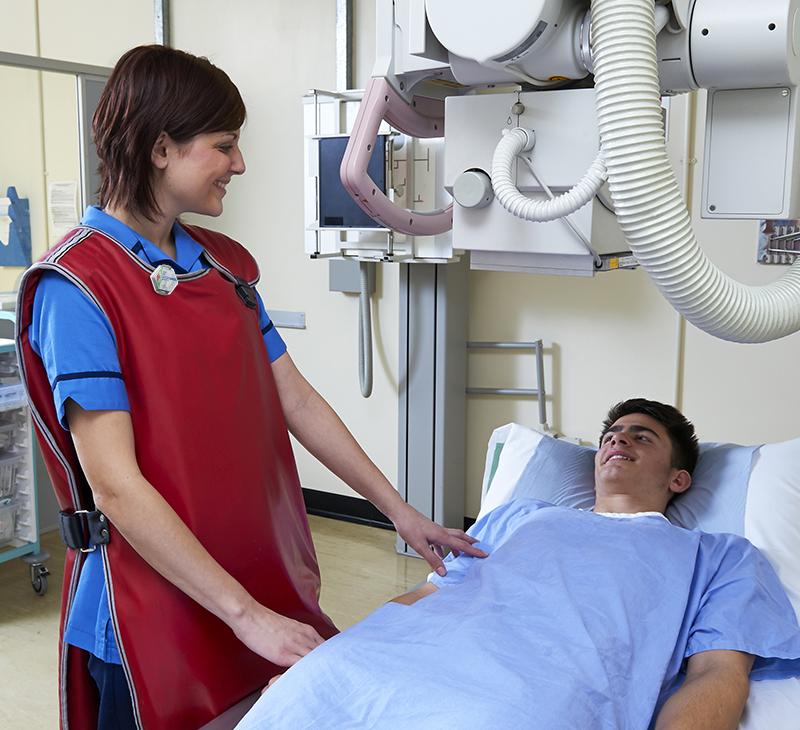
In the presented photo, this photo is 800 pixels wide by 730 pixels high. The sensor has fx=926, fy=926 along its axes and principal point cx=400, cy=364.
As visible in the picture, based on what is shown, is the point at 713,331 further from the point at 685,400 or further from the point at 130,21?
the point at 130,21

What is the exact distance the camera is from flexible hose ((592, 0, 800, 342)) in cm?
81

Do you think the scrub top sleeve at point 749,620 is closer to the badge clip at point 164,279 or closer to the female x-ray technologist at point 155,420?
the female x-ray technologist at point 155,420

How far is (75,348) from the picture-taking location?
115 centimetres

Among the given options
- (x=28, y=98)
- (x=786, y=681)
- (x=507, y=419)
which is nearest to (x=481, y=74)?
(x=786, y=681)

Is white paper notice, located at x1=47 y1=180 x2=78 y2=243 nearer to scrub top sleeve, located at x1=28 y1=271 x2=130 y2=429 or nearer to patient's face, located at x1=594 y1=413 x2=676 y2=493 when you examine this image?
patient's face, located at x1=594 y1=413 x2=676 y2=493

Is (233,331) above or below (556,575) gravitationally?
above

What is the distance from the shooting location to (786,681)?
155 cm

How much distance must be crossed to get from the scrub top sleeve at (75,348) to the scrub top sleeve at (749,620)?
1009mm

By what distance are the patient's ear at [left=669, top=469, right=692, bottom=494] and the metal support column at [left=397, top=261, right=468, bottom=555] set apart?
1262mm

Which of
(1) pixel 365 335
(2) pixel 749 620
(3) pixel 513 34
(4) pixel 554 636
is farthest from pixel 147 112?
(1) pixel 365 335

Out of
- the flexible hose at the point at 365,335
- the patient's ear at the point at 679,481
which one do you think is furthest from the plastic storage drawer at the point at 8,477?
the patient's ear at the point at 679,481

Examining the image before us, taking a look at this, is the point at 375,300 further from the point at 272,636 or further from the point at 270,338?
the point at 272,636

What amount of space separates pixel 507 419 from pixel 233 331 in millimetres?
2086

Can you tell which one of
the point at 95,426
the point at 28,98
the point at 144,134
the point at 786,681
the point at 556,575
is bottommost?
the point at 786,681
